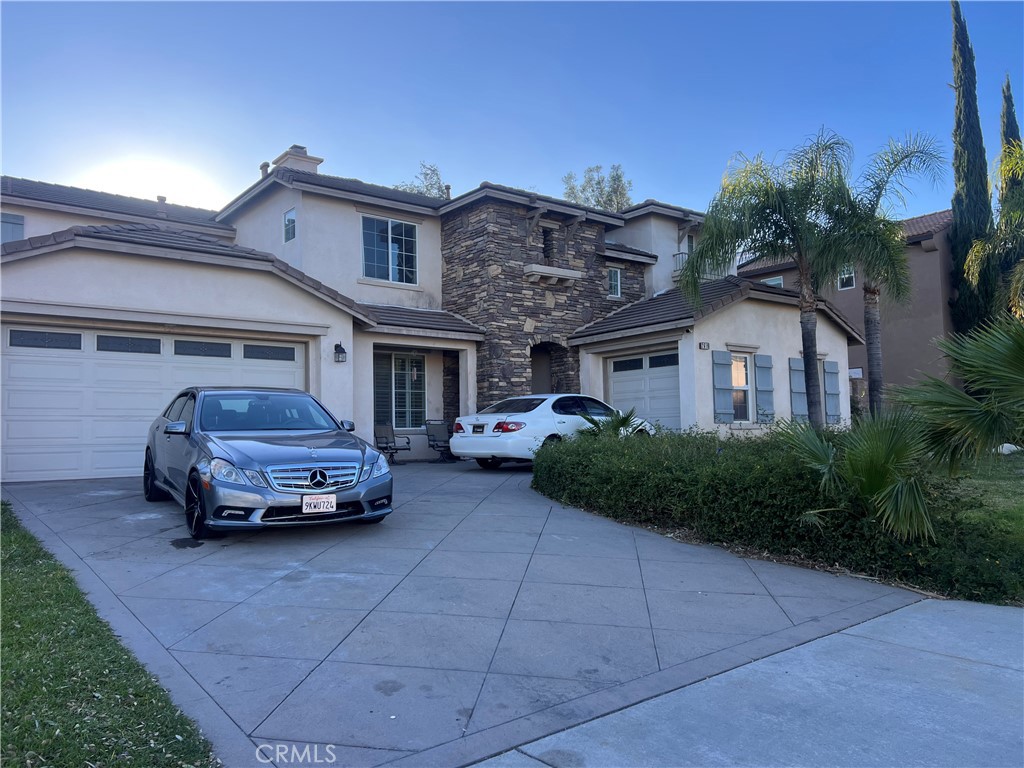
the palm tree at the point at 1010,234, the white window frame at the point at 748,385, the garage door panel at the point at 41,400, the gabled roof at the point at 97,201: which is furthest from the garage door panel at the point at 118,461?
the palm tree at the point at 1010,234

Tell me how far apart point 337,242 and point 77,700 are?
45.1 feet

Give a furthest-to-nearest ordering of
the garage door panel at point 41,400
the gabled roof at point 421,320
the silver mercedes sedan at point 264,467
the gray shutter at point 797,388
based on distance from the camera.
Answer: the gray shutter at point 797,388, the gabled roof at point 421,320, the garage door panel at point 41,400, the silver mercedes sedan at point 264,467

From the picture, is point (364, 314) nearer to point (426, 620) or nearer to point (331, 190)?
point (331, 190)

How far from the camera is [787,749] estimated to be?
3.32 meters

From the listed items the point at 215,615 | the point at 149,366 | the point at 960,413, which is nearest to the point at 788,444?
the point at 960,413

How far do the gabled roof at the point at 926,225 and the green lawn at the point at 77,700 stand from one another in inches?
949

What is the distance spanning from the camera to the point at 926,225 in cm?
2489

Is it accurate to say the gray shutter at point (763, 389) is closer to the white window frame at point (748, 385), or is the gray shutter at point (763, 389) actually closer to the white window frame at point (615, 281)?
the white window frame at point (748, 385)

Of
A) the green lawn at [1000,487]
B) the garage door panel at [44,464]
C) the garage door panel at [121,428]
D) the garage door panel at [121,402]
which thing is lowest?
the green lawn at [1000,487]

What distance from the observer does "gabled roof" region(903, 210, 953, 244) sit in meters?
23.7

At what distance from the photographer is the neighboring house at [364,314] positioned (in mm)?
11273

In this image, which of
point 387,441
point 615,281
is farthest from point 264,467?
point 615,281

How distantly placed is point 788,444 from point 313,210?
39.8ft

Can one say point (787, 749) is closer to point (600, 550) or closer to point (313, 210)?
point (600, 550)
